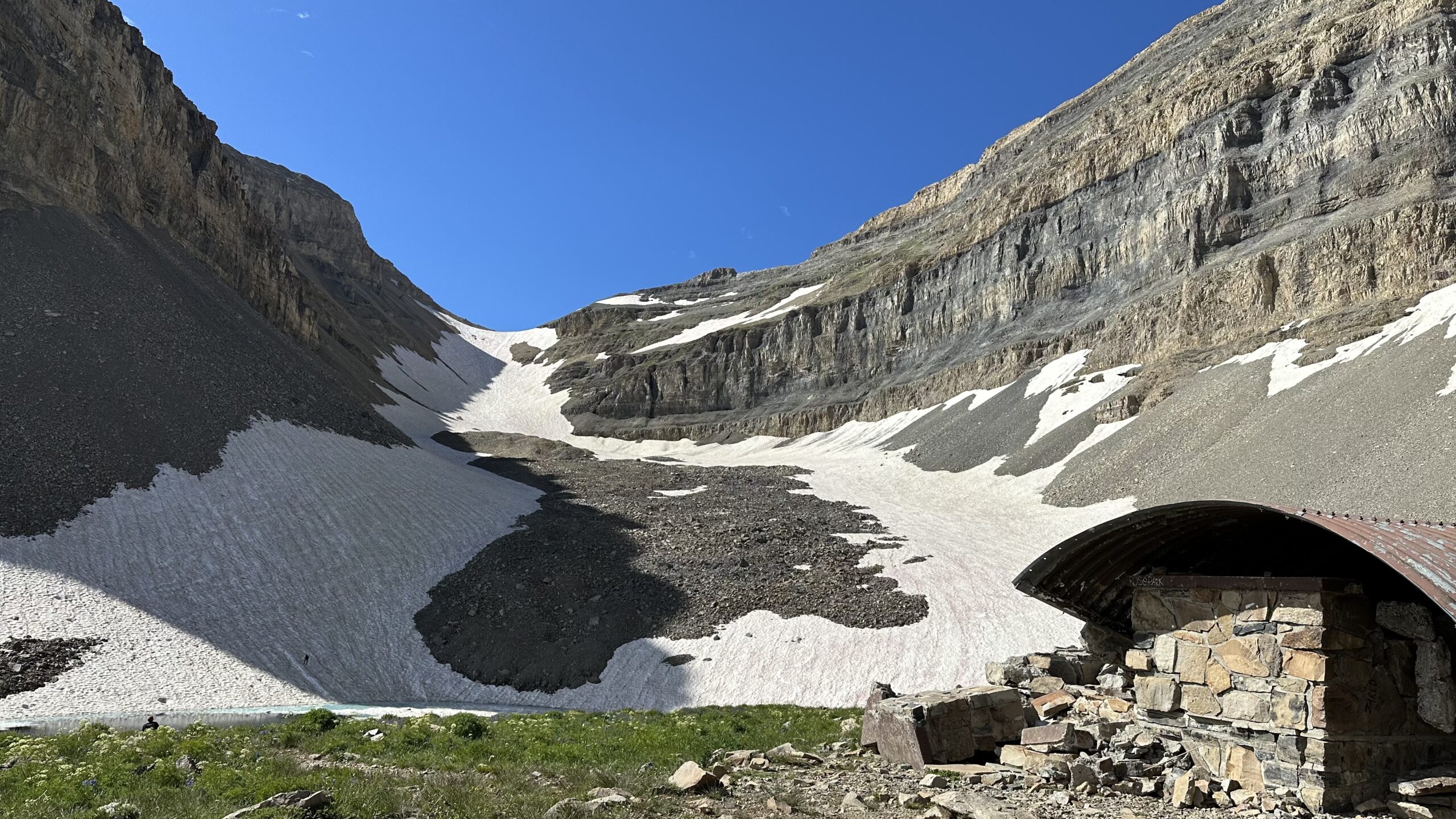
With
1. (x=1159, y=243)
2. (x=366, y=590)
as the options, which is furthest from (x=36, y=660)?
(x=1159, y=243)

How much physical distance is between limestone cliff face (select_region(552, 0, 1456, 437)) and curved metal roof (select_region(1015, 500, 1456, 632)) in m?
44.7

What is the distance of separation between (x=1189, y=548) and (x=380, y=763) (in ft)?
46.4

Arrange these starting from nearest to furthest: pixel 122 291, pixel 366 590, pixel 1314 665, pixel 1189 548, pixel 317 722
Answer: pixel 1314 665
pixel 1189 548
pixel 317 722
pixel 366 590
pixel 122 291

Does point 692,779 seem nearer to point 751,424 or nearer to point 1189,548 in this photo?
point 1189,548

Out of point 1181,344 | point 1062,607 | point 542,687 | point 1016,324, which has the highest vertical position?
point 1016,324

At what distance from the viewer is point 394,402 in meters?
92.8

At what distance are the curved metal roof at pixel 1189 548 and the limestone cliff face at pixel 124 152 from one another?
60.6 meters

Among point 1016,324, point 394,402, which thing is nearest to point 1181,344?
point 1016,324

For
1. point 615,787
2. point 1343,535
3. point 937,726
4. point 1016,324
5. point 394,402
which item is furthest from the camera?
point 394,402

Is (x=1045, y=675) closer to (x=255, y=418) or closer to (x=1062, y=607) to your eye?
(x=1062, y=607)

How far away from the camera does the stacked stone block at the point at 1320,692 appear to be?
32.8ft

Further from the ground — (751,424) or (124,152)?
(124,152)

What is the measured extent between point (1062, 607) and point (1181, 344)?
54.5 m

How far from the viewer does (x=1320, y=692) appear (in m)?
9.98
